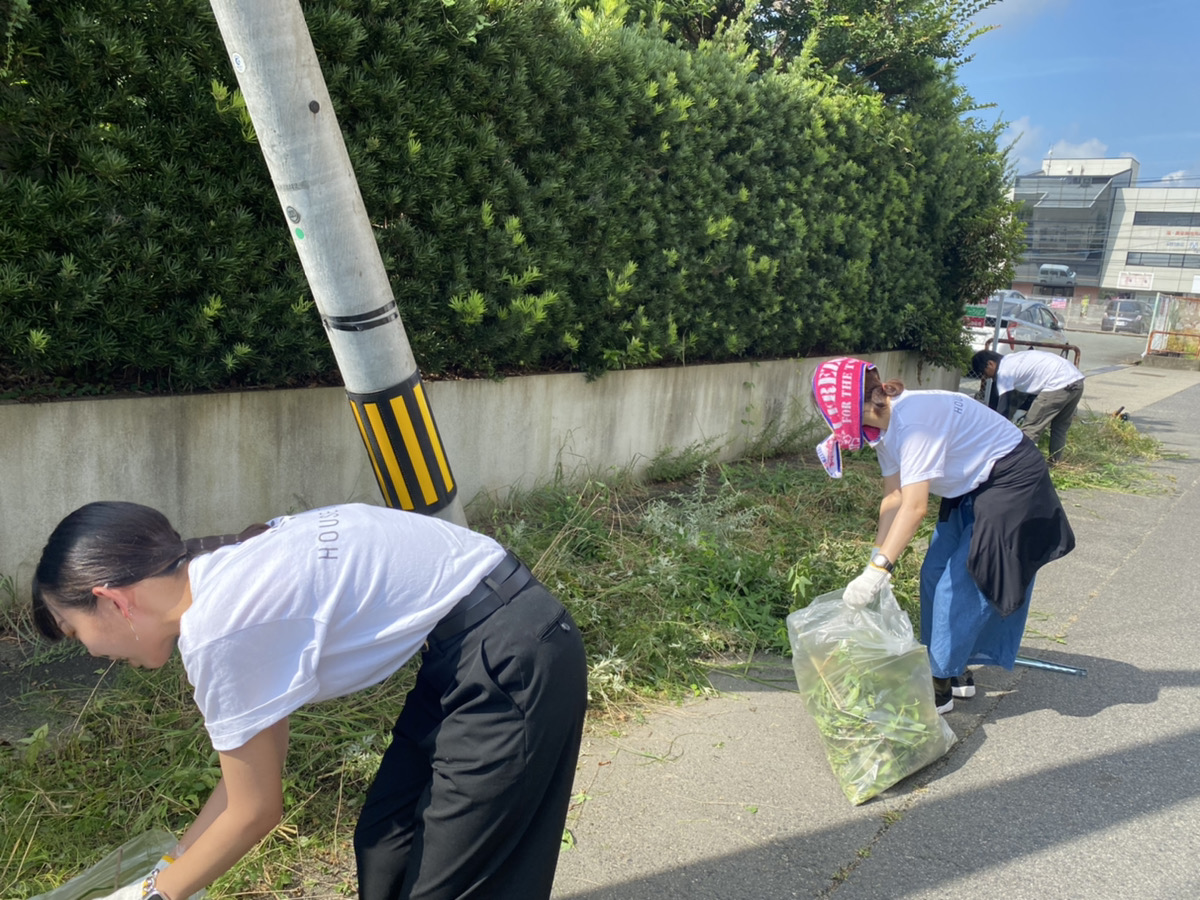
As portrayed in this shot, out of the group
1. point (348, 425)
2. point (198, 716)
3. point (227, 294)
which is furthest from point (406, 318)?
point (198, 716)

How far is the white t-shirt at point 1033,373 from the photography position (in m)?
8.41

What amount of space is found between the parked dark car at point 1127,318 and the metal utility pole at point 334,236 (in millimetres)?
43248

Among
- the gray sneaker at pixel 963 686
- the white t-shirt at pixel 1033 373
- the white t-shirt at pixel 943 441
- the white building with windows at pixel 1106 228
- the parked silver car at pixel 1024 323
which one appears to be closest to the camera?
the white t-shirt at pixel 943 441

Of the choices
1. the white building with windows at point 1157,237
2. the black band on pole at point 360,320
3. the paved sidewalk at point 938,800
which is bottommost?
the paved sidewalk at point 938,800

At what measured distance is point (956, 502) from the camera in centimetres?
414

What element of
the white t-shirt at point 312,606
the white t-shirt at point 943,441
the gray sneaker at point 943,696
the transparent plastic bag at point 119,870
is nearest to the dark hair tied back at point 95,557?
the white t-shirt at point 312,606

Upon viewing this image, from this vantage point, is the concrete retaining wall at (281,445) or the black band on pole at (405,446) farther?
the concrete retaining wall at (281,445)

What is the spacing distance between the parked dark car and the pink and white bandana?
41.7 m

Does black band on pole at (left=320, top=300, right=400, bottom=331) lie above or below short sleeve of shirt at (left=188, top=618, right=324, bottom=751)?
above

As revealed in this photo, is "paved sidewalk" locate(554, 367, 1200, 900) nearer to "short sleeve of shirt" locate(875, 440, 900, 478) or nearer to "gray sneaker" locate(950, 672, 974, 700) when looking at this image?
"gray sneaker" locate(950, 672, 974, 700)

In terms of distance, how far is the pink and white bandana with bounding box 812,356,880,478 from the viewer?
3744mm

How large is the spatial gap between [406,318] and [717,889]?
11.4ft

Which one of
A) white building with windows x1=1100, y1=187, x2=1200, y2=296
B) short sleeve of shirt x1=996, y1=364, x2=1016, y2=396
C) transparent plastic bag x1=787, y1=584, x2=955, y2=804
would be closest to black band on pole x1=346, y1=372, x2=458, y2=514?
transparent plastic bag x1=787, y1=584, x2=955, y2=804

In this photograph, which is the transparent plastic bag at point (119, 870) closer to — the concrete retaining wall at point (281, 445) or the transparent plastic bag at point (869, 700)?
the concrete retaining wall at point (281, 445)
